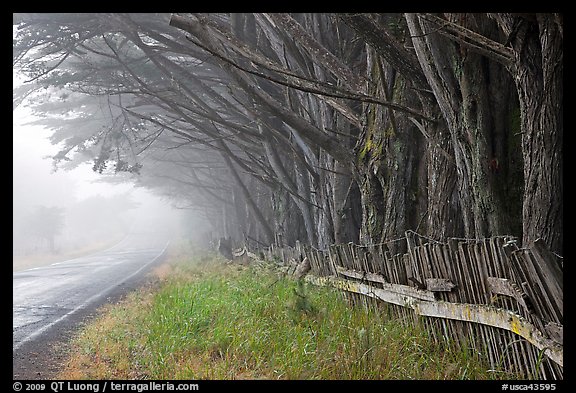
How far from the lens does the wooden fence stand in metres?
3.34

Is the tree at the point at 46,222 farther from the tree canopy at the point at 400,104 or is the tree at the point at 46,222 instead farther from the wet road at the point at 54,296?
the tree canopy at the point at 400,104

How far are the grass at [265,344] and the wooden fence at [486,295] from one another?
0.19m

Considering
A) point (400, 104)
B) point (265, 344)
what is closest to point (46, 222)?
point (265, 344)

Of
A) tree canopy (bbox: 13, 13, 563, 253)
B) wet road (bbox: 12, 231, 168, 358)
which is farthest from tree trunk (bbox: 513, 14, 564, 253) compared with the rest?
wet road (bbox: 12, 231, 168, 358)

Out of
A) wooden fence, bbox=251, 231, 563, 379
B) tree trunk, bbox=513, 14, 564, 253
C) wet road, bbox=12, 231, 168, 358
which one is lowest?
wet road, bbox=12, 231, 168, 358

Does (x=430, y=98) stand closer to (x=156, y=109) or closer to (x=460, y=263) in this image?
(x=460, y=263)

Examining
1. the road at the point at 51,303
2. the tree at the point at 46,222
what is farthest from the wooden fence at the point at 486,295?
the tree at the point at 46,222

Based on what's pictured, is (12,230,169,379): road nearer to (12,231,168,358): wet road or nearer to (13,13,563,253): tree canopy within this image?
(12,231,168,358): wet road

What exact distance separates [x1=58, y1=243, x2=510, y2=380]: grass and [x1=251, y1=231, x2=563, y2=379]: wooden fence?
19 cm

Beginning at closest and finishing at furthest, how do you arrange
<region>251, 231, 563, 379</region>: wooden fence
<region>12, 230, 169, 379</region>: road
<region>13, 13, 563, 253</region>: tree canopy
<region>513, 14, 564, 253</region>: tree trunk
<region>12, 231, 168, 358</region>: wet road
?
<region>251, 231, 563, 379</region>: wooden fence, <region>513, 14, 564, 253</region>: tree trunk, <region>13, 13, 563, 253</region>: tree canopy, <region>12, 230, 169, 379</region>: road, <region>12, 231, 168, 358</region>: wet road

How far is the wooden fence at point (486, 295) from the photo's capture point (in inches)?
131
